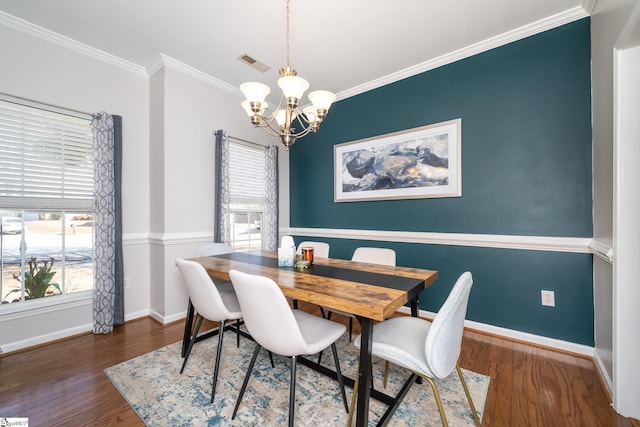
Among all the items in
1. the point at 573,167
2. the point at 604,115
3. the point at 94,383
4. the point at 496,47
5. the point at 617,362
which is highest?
the point at 496,47

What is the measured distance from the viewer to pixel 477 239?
8.59ft

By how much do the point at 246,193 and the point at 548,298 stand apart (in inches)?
137

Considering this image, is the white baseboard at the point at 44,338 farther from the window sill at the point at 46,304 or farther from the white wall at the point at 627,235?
the white wall at the point at 627,235

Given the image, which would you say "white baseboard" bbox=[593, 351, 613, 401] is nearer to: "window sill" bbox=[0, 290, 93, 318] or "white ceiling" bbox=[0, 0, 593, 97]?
"white ceiling" bbox=[0, 0, 593, 97]

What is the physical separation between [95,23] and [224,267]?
2427 mm

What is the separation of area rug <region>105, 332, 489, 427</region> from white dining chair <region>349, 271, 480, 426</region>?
0.83 feet

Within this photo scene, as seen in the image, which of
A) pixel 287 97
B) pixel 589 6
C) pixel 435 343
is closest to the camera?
pixel 435 343

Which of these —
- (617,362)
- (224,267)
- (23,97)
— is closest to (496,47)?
(617,362)

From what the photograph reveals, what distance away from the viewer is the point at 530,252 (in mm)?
2385

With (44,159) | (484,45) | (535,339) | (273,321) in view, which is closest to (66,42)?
(44,159)

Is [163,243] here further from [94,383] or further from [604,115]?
[604,115]

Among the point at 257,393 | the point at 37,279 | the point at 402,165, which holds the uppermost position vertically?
the point at 402,165

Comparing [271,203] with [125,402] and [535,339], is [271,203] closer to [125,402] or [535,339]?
[125,402]

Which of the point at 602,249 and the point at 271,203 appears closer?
the point at 602,249
